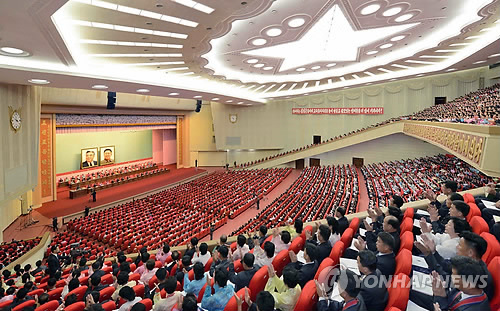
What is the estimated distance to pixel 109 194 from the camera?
587 inches

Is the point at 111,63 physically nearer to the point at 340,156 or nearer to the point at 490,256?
the point at 490,256

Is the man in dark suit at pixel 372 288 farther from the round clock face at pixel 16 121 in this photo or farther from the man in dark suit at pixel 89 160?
the man in dark suit at pixel 89 160

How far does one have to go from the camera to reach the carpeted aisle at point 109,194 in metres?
12.3

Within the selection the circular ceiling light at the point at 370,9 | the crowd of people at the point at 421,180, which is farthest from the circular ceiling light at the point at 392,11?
the crowd of people at the point at 421,180

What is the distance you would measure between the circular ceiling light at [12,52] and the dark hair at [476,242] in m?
8.28

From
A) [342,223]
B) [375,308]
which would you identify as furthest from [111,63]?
[375,308]

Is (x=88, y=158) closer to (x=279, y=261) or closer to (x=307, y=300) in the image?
(x=279, y=261)

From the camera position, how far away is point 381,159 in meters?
18.0

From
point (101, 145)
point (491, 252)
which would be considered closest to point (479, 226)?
point (491, 252)

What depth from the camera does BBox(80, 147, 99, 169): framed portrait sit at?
17234mm

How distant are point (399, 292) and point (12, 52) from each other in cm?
848

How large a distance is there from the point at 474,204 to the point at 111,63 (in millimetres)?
9811

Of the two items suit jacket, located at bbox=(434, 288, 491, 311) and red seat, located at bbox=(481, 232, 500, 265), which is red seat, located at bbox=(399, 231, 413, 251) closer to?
red seat, located at bbox=(481, 232, 500, 265)

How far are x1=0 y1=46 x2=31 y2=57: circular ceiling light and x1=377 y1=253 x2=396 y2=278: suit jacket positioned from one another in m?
7.89
